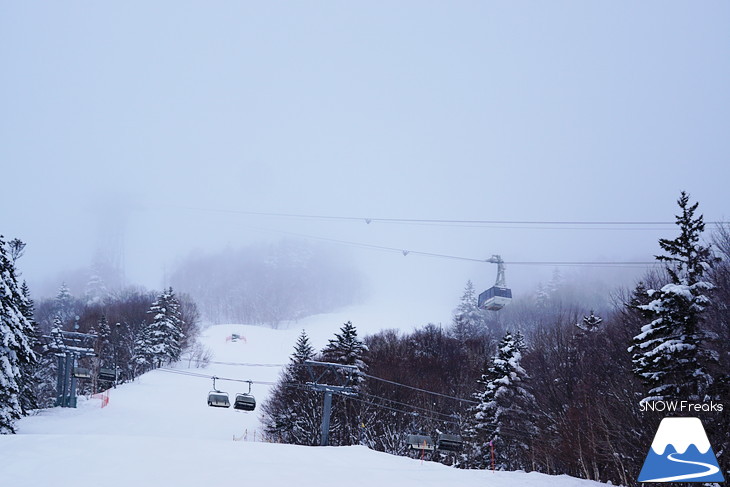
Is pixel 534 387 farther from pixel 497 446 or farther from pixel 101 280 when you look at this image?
pixel 101 280

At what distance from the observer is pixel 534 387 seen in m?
47.0

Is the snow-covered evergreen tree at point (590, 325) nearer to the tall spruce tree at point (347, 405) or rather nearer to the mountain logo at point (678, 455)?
the tall spruce tree at point (347, 405)

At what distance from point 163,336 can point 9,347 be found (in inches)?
2214

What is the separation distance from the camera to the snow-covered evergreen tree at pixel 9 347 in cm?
3188

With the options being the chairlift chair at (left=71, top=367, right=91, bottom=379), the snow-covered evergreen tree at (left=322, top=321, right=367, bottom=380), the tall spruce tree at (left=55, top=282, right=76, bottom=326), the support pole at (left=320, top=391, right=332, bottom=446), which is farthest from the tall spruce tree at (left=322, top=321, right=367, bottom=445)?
the tall spruce tree at (left=55, top=282, right=76, bottom=326)

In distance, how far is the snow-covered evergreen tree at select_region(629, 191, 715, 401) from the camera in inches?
824

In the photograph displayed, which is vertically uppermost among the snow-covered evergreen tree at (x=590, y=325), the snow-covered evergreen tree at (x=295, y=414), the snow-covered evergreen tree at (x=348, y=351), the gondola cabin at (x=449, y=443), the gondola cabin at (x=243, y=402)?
the snow-covered evergreen tree at (x=590, y=325)

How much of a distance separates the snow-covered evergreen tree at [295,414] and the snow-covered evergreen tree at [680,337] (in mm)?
34927

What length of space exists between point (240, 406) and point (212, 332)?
89372mm

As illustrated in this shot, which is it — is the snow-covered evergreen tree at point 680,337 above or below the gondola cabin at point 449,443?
above

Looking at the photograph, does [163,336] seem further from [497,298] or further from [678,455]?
[678,455]

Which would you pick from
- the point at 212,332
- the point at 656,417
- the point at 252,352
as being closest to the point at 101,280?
the point at 212,332
